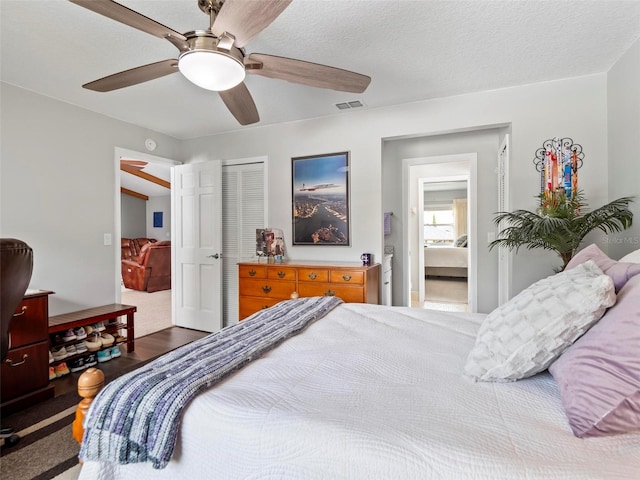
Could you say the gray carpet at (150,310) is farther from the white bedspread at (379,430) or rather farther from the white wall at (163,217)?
the white bedspread at (379,430)

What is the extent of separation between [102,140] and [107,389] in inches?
128

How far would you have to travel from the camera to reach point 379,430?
0.82 m

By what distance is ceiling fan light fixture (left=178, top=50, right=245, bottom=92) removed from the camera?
150cm

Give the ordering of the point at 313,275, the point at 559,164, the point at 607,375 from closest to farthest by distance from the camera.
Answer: the point at 607,375 < the point at 559,164 < the point at 313,275

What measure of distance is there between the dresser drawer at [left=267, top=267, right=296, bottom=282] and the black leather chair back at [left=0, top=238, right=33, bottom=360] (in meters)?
1.93

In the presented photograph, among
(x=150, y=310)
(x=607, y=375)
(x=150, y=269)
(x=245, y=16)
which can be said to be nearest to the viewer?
(x=607, y=375)

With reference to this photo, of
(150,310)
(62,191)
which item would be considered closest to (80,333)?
(62,191)

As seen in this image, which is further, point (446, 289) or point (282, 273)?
point (446, 289)

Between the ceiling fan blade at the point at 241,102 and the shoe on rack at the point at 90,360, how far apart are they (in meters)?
2.57

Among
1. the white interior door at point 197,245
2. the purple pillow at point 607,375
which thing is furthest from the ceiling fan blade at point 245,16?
the white interior door at point 197,245

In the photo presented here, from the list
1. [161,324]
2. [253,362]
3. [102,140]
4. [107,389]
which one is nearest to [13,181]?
[102,140]

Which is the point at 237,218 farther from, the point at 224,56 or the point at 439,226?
the point at 439,226

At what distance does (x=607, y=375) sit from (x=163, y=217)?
989 cm

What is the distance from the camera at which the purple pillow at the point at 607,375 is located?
768 millimetres
